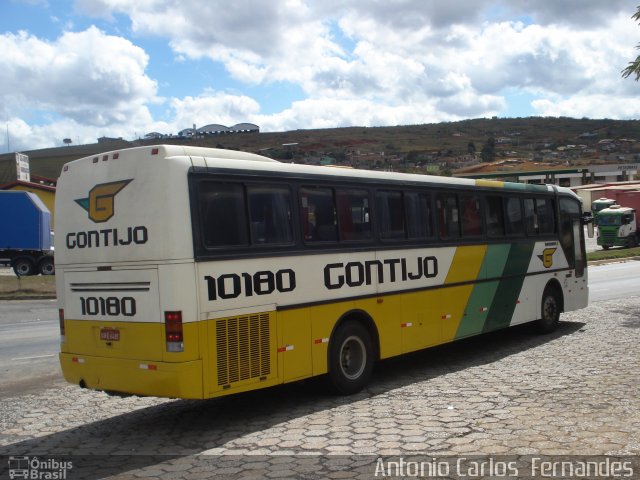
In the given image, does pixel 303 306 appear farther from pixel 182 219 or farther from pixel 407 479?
pixel 407 479

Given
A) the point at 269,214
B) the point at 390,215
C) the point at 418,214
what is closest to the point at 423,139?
the point at 418,214

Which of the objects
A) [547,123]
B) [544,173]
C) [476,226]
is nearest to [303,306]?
[476,226]

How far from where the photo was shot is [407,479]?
18.6ft

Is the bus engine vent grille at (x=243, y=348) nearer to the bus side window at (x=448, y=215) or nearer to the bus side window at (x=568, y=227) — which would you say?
the bus side window at (x=448, y=215)

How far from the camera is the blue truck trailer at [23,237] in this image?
3434 centimetres

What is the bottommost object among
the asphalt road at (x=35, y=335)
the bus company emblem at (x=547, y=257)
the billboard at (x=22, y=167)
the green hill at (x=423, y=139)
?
the asphalt road at (x=35, y=335)

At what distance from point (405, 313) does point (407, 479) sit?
4588 millimetres

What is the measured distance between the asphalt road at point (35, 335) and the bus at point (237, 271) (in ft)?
9.42

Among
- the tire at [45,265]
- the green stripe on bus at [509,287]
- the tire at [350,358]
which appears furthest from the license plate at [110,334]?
the tire at [45,265]

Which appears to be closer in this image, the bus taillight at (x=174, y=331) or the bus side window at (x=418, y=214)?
the bus taillight at (x=174, y=331)

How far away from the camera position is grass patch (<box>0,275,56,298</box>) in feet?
84.2

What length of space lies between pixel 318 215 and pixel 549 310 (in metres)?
6.79

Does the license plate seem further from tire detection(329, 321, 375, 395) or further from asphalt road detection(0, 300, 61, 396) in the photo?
asphalt road detection(0, 300, 61, 396)

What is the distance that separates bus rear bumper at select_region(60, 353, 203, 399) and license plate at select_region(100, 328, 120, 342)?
207 millimetres
